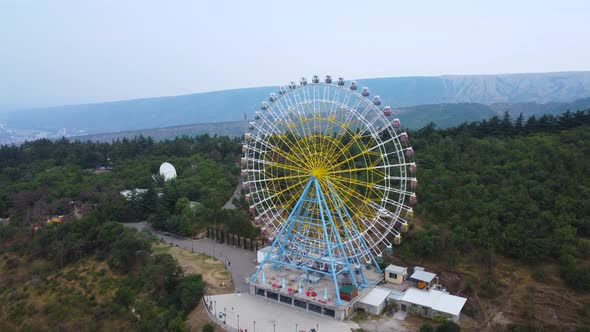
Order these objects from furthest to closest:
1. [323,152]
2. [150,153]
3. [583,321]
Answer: [150,153] < [323,152] < [583,321]

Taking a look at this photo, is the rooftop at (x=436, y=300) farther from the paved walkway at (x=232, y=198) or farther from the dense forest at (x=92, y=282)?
the paved walkway at (x=232, y=198)

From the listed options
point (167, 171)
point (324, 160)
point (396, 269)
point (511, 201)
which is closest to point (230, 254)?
point (324, 160)

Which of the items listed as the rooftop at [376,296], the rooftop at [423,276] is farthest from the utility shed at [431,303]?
the rooftop at [376,296]

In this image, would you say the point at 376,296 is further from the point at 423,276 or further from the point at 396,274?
the point at 423,276

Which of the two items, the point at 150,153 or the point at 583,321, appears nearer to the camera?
the point at 583,321

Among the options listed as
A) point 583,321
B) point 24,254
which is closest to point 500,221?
point 583,321

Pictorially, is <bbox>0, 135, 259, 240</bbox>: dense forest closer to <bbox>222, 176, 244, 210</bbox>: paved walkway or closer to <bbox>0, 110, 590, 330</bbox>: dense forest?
<bbox>0, 110, 590, 330</bbox>: dense forest

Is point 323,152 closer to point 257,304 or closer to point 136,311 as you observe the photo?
point 257,304

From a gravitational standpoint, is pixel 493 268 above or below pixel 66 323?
above
